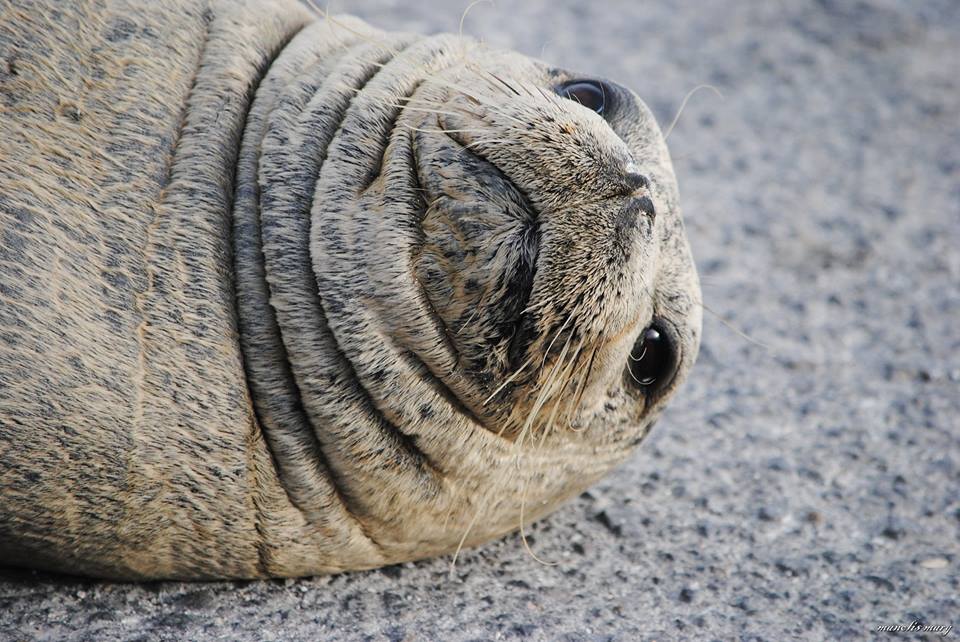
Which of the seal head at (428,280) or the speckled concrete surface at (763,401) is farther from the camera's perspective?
the speckled concrete surface at (763,401)

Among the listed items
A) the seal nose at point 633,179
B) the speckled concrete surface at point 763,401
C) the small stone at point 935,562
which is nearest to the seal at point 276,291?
the seal nose at point 633,179

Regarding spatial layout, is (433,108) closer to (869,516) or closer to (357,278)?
(357,278)

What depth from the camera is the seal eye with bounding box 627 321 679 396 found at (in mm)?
2732

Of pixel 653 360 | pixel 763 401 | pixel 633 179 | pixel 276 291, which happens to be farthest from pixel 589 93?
pixel 763 401

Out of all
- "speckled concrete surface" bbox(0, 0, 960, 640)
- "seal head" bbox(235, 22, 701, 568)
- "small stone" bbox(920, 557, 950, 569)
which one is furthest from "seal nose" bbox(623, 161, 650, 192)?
"small stone" bbox(920, 557, 950, 569)

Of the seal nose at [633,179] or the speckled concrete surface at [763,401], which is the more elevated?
the seal nose at [633,179]

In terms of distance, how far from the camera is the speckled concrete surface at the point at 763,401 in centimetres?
271

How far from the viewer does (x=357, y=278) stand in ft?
7.91

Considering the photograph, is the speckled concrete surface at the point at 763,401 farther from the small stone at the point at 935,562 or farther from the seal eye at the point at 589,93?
the seal eye at the point at 589,93

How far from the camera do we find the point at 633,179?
7.81 feet

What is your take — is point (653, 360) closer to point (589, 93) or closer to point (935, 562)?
point (589, 93)

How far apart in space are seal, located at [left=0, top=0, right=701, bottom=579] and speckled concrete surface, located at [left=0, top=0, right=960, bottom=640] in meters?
0.22

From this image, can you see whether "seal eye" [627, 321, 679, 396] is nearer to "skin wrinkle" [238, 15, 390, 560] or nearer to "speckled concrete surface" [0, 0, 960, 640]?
"speckled concrete surface" [0, 0, 960, 640]

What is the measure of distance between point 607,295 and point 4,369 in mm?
1236
